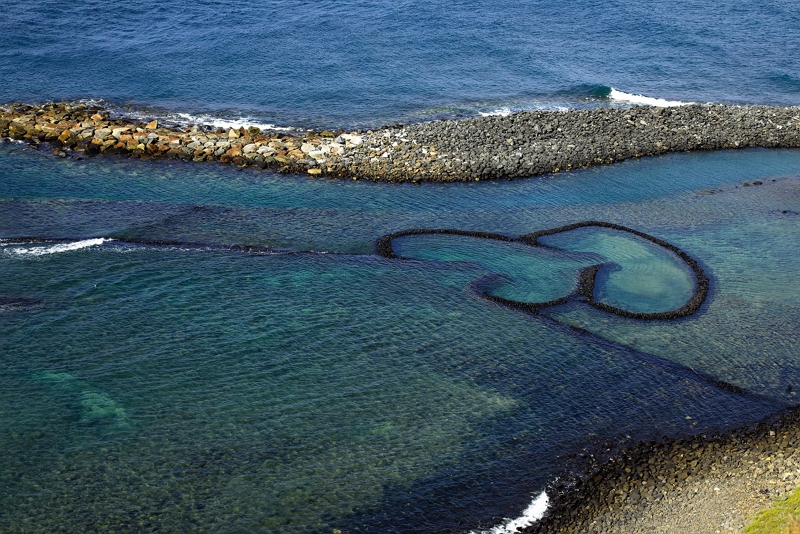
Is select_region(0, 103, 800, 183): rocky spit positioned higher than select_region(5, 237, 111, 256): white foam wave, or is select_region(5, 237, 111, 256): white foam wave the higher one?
select_region(0, 103, 800, 183): rocky spit

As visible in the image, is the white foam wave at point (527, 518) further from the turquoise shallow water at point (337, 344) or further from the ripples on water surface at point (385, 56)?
the ripples on water surface at point (385, 56)

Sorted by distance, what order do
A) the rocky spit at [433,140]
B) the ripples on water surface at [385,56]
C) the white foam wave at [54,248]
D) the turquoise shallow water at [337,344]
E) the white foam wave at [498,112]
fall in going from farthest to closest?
the ripples on water surface at [385,56], the white foam wave at [498,112], the rocky spit at [433,140], the white foam wave at [54,248], the turquoise shallow water at [337,344]

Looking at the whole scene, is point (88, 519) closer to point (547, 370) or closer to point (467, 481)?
point (467, 481)

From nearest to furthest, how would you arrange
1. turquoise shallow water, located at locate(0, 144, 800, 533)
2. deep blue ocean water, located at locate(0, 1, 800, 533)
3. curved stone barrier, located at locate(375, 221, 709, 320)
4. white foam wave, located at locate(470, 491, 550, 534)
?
white foam wave, located at locate(470, 491, 550, 534), turquoise shallow water, located at locate(0, 144, 800, 533), deep blue ocean water, located at locate(0, 1, 800, 533), curved stone barrier, located at locate(375, 221, 709, 320)

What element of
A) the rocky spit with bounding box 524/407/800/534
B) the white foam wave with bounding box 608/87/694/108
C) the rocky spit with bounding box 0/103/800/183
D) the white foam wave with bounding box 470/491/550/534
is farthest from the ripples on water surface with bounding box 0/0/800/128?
the white foam wave with bounding box 470/491/550/534

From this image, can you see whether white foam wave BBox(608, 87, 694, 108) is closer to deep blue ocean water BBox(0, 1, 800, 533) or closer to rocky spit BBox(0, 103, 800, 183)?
→ deep blue ocean water BBox(0, 1, 800, 533)

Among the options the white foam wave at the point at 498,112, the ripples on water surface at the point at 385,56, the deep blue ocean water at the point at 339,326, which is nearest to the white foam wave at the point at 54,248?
the deep blue ocean water at the point at 339,326
